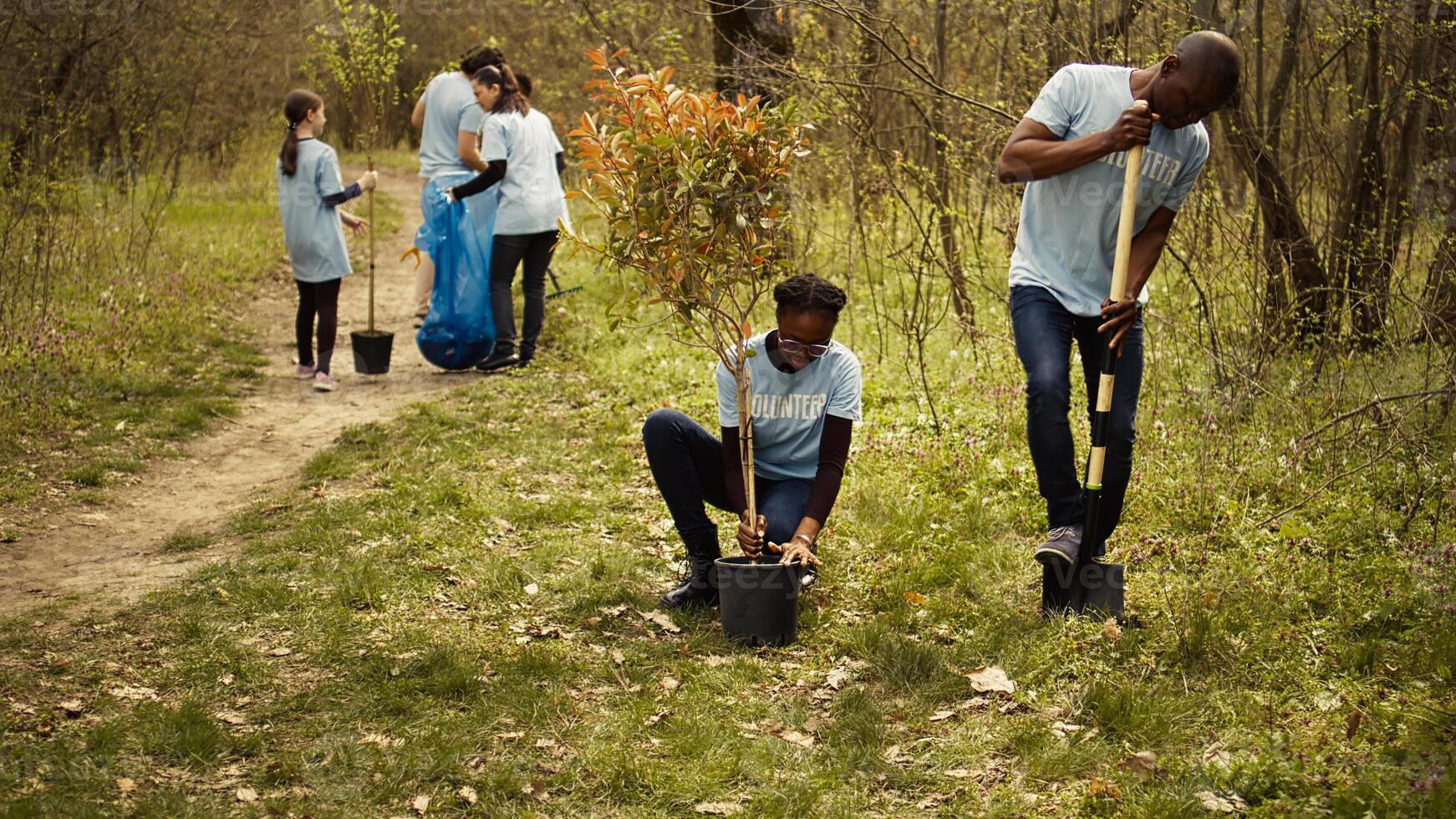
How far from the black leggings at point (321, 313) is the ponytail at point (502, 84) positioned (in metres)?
1.60

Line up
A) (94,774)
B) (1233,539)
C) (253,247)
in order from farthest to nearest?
(253,247) → (1233,539) → (94,774)

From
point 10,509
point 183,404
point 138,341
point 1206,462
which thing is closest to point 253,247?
point 138,341

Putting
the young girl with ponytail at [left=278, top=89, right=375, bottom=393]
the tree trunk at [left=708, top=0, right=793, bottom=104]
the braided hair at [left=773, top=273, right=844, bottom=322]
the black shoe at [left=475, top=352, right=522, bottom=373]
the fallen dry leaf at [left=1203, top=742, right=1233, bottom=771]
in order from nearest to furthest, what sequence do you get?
the fallen dry leaf at [left=1203, top=742, right=1233, bottom=771], the braided hair at [left=773, top=273, right=844, bottom=322], the young girl with ponytail at [left=278, top=89, right=375, bottom=393], the black shoe at [left=475, top=352, right=522, bottom=373], the tree trunk at [left=708, top=0, right=793, bottom=104]

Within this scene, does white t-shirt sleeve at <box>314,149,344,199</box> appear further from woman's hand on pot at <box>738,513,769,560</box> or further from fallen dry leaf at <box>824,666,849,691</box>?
fallen dry leaf at <box>824,666,849,691</box>

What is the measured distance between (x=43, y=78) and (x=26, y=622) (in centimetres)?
548

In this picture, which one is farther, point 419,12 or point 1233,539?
point 419,12

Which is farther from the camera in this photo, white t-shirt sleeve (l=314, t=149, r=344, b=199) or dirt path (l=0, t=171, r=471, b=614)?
white t-shirt sleeve (l=314, t=149, r=344, b=199)

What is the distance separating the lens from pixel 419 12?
2309cm

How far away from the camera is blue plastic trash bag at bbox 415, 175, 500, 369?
845 centimetres

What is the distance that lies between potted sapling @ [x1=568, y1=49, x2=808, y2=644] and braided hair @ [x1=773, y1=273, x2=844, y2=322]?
0.39ft

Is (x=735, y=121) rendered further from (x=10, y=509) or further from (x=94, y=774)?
(x=10, y=509)

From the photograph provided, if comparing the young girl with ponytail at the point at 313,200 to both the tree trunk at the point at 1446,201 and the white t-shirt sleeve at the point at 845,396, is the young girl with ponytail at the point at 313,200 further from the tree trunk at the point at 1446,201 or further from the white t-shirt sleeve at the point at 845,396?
the tree trunk at the point at 1446,201

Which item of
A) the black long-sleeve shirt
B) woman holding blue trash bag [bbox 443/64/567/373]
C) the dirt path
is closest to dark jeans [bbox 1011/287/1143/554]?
the dirt path

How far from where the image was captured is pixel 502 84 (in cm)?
841
